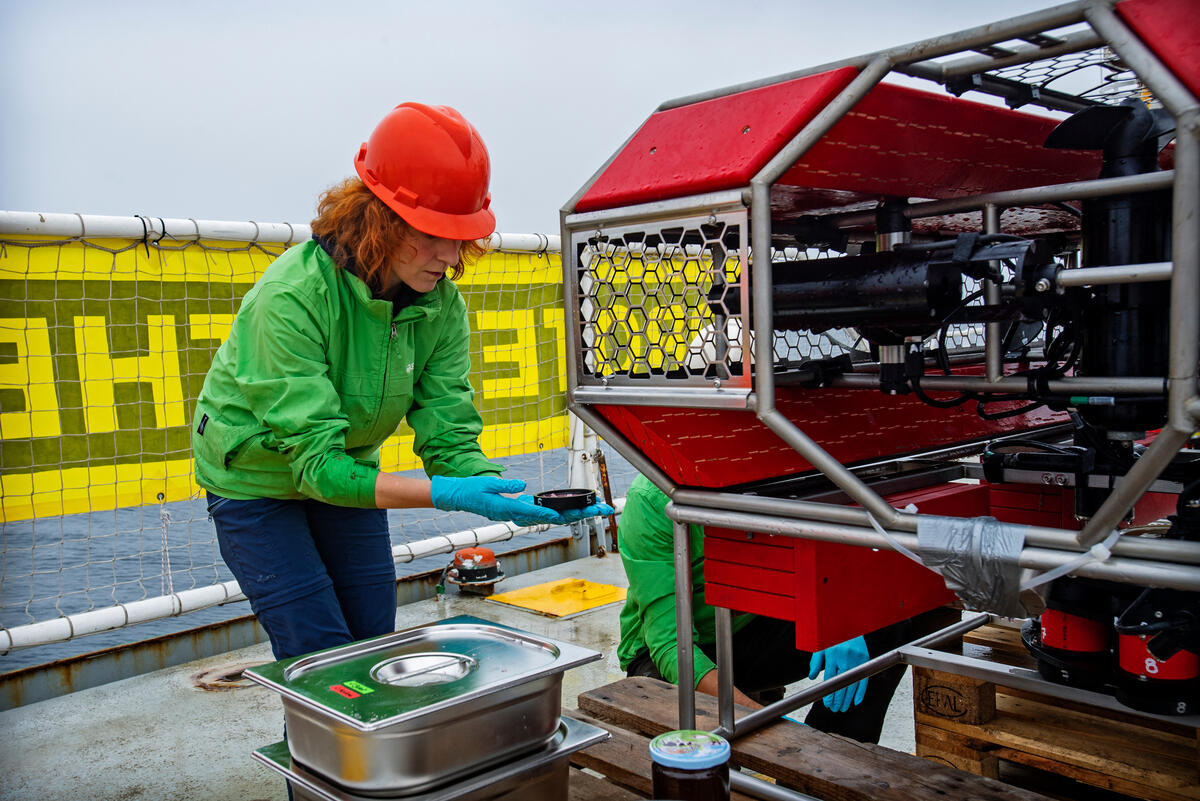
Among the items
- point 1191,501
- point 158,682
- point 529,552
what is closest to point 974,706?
point 1191,501

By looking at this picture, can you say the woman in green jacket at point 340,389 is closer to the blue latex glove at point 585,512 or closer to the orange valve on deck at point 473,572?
the blue latex glove at point 585,512

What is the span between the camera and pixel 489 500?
1754mm

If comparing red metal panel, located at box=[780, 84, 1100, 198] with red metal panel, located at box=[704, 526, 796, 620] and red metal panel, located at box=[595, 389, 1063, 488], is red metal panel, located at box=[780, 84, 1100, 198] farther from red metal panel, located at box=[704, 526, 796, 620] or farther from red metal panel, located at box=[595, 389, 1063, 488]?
red metal panel, located at box=[704, 526, 796, 620]

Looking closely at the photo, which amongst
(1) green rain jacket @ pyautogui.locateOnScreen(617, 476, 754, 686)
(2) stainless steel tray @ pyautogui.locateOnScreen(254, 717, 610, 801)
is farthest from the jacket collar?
(2) stainless steel tray @ pyautogui.locateOnScreen(254, 717, 610, 801)

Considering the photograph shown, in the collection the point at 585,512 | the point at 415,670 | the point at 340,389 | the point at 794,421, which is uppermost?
the point at 340,389

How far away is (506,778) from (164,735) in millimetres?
2299

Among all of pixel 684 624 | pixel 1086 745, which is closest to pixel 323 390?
pixel 684 624

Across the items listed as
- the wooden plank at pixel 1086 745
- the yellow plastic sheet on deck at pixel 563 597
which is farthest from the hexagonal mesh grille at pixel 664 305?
the yellow plastic sheet on deck at pixel 563 597

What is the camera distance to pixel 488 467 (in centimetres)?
211

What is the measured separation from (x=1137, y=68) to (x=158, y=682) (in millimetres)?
3633

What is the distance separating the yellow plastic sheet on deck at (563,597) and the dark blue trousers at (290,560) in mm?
2123

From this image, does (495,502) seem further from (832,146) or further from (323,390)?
(832,146)

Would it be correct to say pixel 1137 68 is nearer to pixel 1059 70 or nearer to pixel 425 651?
pixel 1059 70

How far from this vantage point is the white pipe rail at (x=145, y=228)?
335cm
